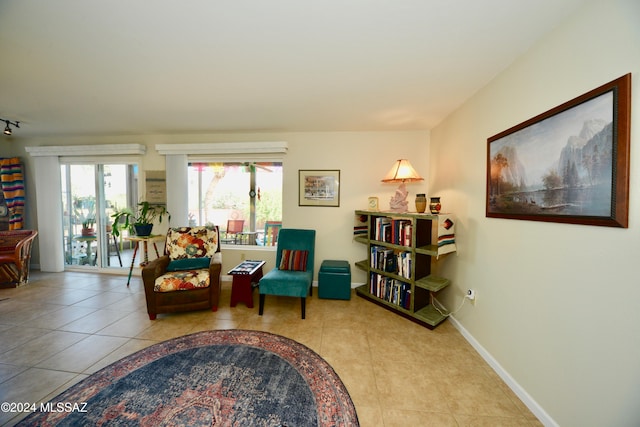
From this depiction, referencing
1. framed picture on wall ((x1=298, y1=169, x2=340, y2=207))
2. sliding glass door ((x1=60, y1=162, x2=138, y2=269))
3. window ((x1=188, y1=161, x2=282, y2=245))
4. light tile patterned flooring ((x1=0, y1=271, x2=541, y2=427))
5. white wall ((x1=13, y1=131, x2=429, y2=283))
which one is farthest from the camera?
sliding glass door ((x1=60, y1=162, x2=138, y2=269))

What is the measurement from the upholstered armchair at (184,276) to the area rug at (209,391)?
545mm

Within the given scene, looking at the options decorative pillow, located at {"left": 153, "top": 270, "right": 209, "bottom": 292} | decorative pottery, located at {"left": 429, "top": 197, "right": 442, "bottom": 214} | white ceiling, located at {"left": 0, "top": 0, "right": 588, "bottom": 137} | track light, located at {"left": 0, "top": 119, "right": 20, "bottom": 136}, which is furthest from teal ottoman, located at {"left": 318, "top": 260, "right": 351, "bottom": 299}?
track light, located at {"left": 0, "top": 119, "right": 20, "bottom": 136}

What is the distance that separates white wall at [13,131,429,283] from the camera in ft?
10.4

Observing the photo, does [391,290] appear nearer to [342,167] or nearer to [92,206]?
[342,167]

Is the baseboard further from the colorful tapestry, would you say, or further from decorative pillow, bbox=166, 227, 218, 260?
the colorful tapestry

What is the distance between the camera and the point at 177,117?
279 centimetres

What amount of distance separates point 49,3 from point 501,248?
3.32m

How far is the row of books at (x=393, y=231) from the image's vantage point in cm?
244

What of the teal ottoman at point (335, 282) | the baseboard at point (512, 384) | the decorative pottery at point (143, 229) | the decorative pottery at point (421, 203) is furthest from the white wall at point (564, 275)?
the decorative pottery at point (143, 229)

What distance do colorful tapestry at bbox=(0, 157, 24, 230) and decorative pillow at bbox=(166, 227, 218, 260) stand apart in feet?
11.0

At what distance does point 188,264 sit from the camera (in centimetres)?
275

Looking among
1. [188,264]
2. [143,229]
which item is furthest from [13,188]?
[188,264]

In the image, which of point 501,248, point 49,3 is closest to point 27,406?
point 49,3

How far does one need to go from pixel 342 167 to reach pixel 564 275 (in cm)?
254
